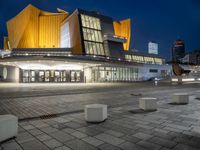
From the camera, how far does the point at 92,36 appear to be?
147 ft

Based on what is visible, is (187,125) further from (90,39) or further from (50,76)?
(90,39)

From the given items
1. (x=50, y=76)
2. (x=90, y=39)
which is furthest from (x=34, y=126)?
(x=90, y=39)

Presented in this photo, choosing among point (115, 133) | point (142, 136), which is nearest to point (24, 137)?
point (115, 133)

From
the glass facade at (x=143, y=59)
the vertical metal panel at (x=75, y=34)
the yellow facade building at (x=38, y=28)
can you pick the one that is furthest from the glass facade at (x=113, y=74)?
the yellow facade building at (x=38, y=28)

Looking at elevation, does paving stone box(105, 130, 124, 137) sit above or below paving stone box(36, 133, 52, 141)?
above

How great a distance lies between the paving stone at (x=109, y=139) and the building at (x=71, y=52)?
25.1 metres

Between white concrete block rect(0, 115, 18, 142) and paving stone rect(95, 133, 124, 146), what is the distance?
2.20 meters

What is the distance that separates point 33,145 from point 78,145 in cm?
105

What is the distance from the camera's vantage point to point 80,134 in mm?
4676

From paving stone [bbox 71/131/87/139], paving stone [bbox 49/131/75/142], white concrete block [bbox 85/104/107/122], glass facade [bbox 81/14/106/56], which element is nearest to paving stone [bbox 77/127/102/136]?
paving stone [bbox 71/131/87/139]

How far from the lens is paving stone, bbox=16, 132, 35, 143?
427 cm

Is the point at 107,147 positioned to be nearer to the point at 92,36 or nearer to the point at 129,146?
the point at 129,146

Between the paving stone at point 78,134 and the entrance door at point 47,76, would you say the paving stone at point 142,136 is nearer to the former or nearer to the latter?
the paving stone at point 78,134

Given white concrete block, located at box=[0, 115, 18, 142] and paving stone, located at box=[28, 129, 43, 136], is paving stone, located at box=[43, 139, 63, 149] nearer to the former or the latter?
paving stone, located at box=[28, 129, 43, 136]
